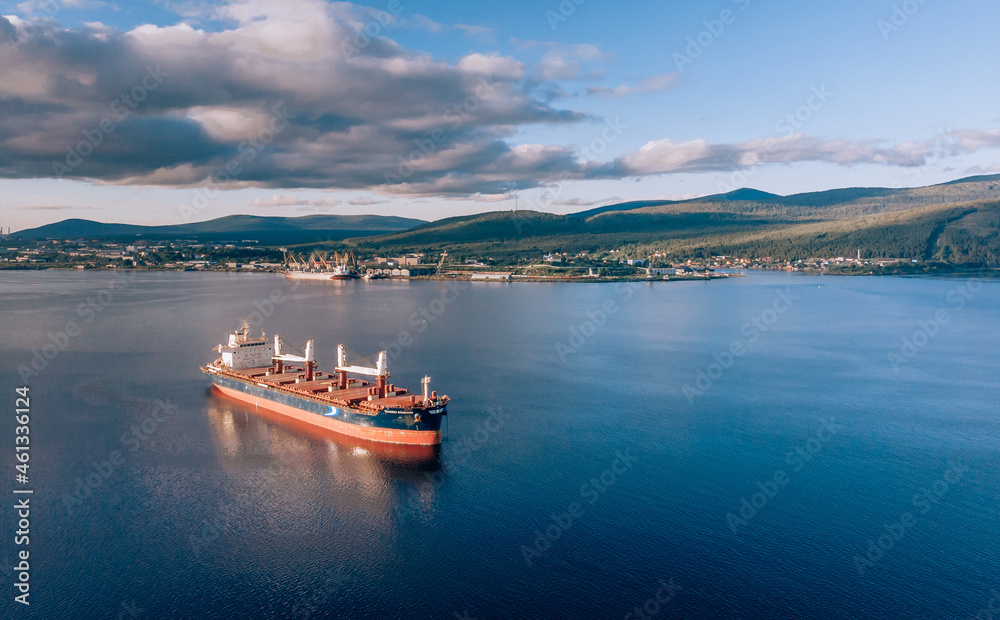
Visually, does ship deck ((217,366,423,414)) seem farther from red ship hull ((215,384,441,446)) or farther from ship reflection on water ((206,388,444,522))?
ship reflection on water ((206,388,444,522))

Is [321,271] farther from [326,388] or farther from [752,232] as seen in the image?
[752,232]

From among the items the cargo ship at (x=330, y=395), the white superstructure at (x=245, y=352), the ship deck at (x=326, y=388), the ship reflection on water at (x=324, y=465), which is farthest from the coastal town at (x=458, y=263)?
the ship reflection on water at (x=324, y=465)

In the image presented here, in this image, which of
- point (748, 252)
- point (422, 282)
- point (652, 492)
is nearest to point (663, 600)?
point (652, 492)

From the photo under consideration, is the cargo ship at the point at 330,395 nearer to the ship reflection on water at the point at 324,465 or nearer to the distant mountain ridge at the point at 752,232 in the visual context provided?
the ship reflection on water at the point at 324,465

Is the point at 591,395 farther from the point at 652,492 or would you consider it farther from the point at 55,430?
the point at 55,430

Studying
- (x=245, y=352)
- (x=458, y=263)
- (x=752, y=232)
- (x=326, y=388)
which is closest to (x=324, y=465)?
(x=326, y=388)
